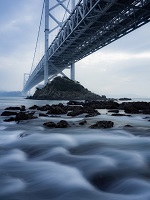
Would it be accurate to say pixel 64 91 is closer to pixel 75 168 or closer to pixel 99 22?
pixel 99 22

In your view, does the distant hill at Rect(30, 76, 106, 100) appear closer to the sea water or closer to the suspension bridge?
the suspension bridge

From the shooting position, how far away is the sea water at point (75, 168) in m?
1.97

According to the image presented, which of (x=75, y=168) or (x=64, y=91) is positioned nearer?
(x=75, y=168)

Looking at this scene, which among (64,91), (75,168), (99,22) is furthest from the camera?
(64,91)

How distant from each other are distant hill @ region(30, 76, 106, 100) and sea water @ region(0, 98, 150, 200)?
28723mm

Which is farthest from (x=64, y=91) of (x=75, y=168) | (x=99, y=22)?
(x=75, y=168)

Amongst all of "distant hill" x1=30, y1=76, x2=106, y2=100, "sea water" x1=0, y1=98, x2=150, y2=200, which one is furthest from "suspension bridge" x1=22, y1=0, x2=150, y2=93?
"sea water" x1=0, y1=98, x2=150, y2=200

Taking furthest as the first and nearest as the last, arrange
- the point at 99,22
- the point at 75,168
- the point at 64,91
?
the point at 64,91, the point at 99,22, the point at 75,168

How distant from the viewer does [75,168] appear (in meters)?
2.63

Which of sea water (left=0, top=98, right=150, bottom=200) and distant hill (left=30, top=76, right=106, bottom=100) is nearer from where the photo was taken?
sea water (left=0, top=98, right=150, bottom=200)

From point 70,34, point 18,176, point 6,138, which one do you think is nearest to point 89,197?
point 18,176

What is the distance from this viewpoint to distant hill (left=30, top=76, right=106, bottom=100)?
33.3 m

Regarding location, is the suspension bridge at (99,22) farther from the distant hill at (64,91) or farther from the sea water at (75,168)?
the sea water at (75,168)

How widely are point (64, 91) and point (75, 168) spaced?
106 feet
